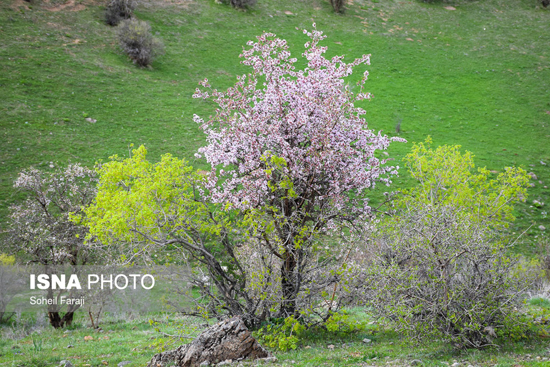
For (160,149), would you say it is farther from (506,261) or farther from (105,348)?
(506,261)

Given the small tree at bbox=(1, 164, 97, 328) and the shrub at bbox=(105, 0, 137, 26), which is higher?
→ the shrub at bbox=(105, 0, 137, 26)

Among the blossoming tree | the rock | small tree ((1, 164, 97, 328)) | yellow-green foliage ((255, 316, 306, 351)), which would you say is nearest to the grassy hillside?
small tree ((1, 164, 97, 328))

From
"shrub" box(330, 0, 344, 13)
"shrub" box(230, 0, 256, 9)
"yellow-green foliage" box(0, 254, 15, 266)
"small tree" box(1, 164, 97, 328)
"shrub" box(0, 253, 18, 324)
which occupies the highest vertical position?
"shrub" box(330, 0, 344, 13)

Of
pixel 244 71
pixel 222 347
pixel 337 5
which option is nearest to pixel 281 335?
pixel 222 347

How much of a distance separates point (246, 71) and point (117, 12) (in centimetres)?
1429

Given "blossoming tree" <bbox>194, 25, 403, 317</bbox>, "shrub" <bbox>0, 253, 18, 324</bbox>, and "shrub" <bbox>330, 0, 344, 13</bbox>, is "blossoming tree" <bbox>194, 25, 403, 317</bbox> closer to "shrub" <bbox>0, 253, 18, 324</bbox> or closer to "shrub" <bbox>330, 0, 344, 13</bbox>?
"shrub" <bbox>0, 253, 18, 324</bbox>

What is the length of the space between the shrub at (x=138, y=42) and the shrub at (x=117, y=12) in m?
3.93

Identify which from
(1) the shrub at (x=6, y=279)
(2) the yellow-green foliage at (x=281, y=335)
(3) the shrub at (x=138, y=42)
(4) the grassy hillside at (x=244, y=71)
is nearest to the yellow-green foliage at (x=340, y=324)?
(2) the yellow-green foliage at (x=281, y=335)

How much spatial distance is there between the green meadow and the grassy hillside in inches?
5.8

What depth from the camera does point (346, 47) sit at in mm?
44188

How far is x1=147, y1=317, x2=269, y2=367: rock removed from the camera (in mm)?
7148

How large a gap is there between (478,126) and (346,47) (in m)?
15.8

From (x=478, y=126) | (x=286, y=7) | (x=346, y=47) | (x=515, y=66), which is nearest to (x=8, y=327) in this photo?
(x=478, y=126)

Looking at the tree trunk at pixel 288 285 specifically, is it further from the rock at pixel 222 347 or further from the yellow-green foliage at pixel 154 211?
the yellow-green foliage at pixel 154 211
